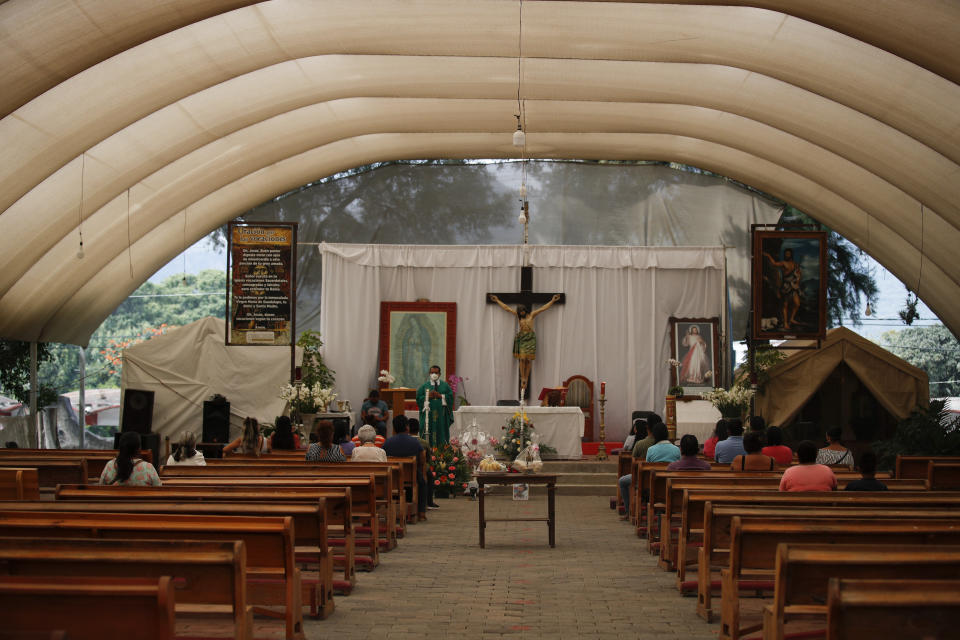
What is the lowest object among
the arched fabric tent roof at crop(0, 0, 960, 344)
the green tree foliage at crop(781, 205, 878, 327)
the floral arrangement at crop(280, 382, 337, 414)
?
the floral arrangement at crop(280, 382, 337, 414)

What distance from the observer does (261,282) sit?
49.5 ft

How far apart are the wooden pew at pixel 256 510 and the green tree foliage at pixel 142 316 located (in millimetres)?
29343

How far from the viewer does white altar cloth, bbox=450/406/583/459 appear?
680 inches

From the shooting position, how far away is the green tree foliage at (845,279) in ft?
75.8

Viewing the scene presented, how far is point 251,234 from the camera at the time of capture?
1520 cm

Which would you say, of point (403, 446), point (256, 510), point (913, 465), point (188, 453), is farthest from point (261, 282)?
point (256, 510)

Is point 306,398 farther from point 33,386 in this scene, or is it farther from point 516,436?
point 33,386

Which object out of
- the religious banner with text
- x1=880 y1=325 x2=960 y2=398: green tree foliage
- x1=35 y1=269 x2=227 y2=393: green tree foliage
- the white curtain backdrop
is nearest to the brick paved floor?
the religious banner with text

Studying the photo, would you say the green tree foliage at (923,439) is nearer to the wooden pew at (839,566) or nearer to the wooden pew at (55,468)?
the wooden pew at (55,468)

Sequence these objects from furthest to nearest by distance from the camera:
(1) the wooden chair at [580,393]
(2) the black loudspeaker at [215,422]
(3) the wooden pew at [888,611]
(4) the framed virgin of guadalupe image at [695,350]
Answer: (4) the framed virgin of guadalupe image at [695,350] → (1) the wooden chair at [580,393] → (2) the black loudspeaker at [215,422] → (3) the wooden pew at [888,611]

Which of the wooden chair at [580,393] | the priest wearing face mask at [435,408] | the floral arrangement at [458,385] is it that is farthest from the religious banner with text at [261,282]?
the wooden chair at [580,393]

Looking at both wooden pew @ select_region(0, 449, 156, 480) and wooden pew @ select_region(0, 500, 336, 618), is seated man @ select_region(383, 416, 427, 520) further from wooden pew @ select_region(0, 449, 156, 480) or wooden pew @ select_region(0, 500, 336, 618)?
wooden pew @ select_region(0, 500, 336, 618)

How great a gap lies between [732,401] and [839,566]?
47.6ft

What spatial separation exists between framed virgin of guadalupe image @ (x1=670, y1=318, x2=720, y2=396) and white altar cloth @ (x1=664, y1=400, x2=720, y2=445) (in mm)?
1165
